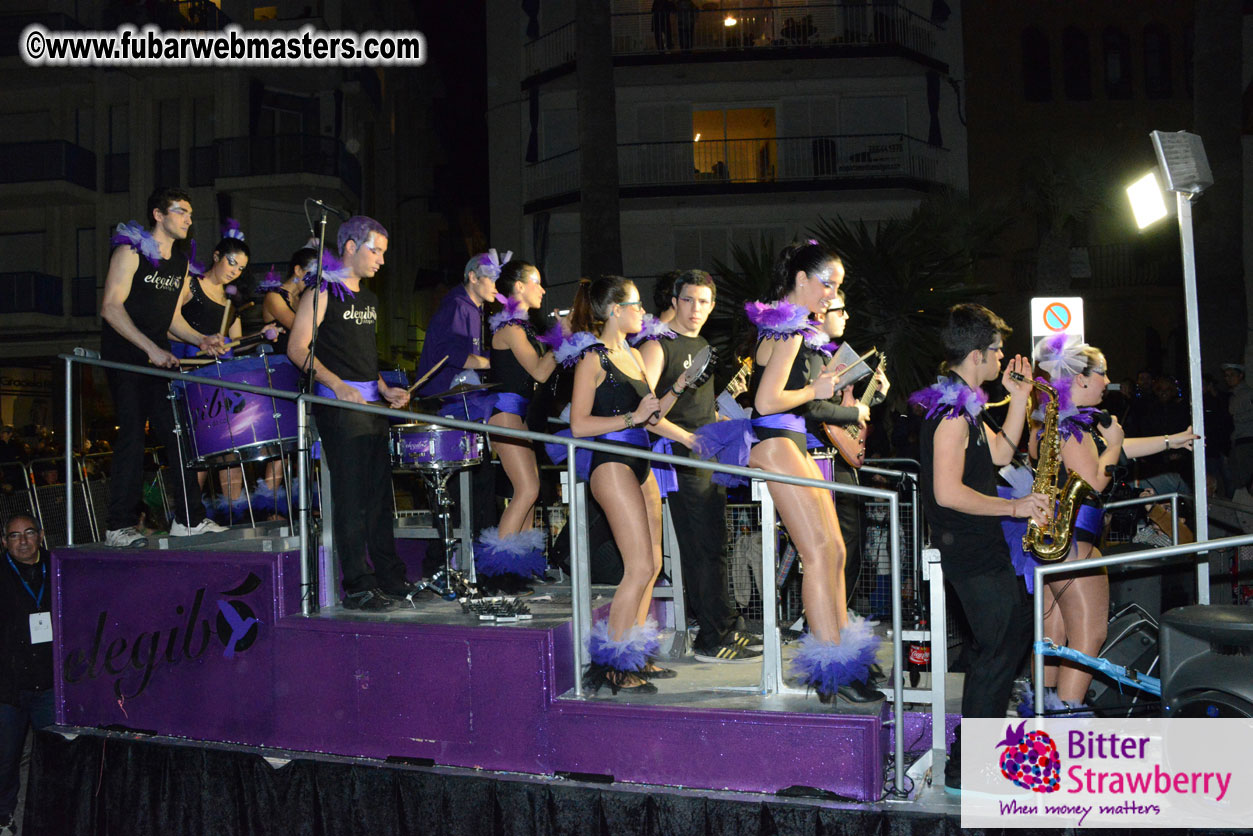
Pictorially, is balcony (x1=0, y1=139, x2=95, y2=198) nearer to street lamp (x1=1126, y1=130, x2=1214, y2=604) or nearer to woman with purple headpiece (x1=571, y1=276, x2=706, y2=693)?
woman with purple headpiece (x1=571, y1=276, x2=706, y2=693)

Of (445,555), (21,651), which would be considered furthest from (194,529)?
(445,555)

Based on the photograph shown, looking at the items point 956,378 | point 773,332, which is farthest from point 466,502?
point 956,378

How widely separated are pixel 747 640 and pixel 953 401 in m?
1.87

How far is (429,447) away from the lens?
5645 millimetres

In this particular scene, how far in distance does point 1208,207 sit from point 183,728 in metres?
13.2

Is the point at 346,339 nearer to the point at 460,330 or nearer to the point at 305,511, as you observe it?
the point at 460,330

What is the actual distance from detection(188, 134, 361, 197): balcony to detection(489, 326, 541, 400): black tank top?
18.5 m

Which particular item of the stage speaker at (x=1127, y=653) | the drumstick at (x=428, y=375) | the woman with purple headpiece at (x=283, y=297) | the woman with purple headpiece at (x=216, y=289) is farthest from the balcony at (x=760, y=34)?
the stage speaker at (x=1127, y=653)

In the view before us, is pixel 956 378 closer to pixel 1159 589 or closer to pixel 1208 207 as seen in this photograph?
pixel 1159 589

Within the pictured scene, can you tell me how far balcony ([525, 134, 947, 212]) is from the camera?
2102cm

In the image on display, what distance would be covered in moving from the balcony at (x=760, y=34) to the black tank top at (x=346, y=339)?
16730mm

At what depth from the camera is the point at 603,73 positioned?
43.1ft

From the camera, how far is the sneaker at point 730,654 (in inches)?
216

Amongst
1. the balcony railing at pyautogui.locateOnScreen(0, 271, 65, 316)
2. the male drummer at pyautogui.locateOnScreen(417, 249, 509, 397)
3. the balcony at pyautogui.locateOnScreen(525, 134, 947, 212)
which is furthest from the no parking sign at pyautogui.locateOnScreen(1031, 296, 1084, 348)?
the balcony railing at pyautogui.locateOnScreen(0, 271, 65, 316)
